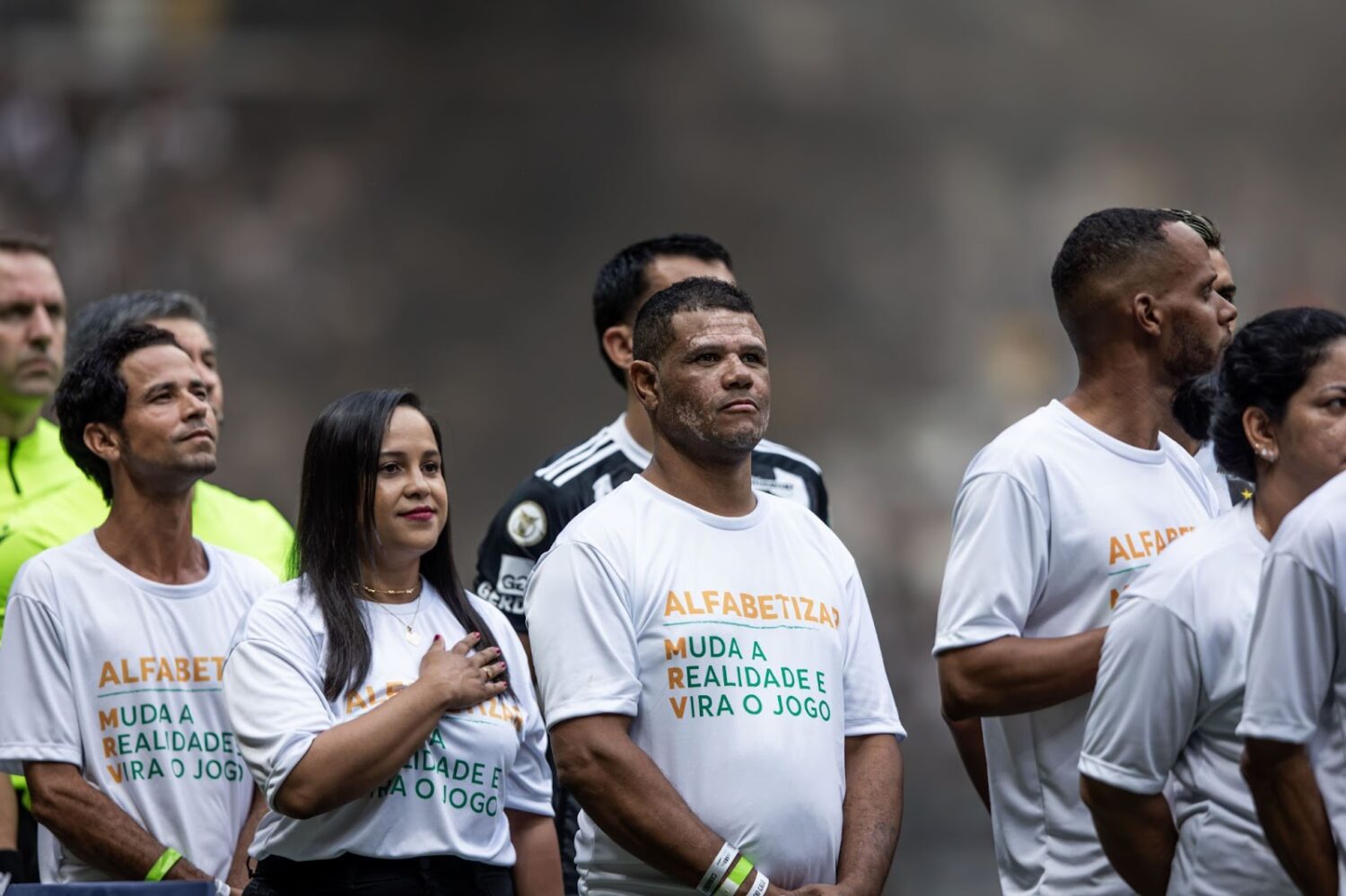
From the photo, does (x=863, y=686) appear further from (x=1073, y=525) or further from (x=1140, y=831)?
(x=1140, y=831)

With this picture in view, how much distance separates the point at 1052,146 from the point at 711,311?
20.6ft

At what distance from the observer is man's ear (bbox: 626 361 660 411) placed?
3.18 metres

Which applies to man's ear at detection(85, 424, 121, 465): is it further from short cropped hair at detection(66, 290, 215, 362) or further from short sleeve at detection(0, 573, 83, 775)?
short cropped hair at detection(66, 290, 215, 362)

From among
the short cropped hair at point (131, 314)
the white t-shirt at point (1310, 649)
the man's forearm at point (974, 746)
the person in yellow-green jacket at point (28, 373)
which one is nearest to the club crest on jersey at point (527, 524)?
the man's forearm at point (974, 746)

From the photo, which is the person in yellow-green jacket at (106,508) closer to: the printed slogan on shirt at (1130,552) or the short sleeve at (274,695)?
the short sleeve at (274,695)

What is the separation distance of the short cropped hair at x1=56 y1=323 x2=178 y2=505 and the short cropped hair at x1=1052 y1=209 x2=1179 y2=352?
1.77m

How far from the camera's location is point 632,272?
4285mm

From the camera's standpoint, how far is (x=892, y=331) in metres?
8.94

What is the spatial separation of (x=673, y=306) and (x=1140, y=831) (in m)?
1.17

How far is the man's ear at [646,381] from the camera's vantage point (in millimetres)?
3176

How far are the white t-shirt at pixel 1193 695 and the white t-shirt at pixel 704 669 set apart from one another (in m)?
0.49

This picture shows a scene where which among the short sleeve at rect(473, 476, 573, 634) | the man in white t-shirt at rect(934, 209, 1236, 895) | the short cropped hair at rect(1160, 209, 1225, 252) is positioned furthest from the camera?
the short sleeve at rect(473, 476, 573, 634)

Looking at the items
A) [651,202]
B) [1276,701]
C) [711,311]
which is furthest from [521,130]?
[1276,701]

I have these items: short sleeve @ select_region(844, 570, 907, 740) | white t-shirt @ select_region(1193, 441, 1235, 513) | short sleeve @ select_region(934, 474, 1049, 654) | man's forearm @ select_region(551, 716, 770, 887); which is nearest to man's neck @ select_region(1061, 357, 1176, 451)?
white t-shirt @ select_region(1193, 441, 1235, 513)
